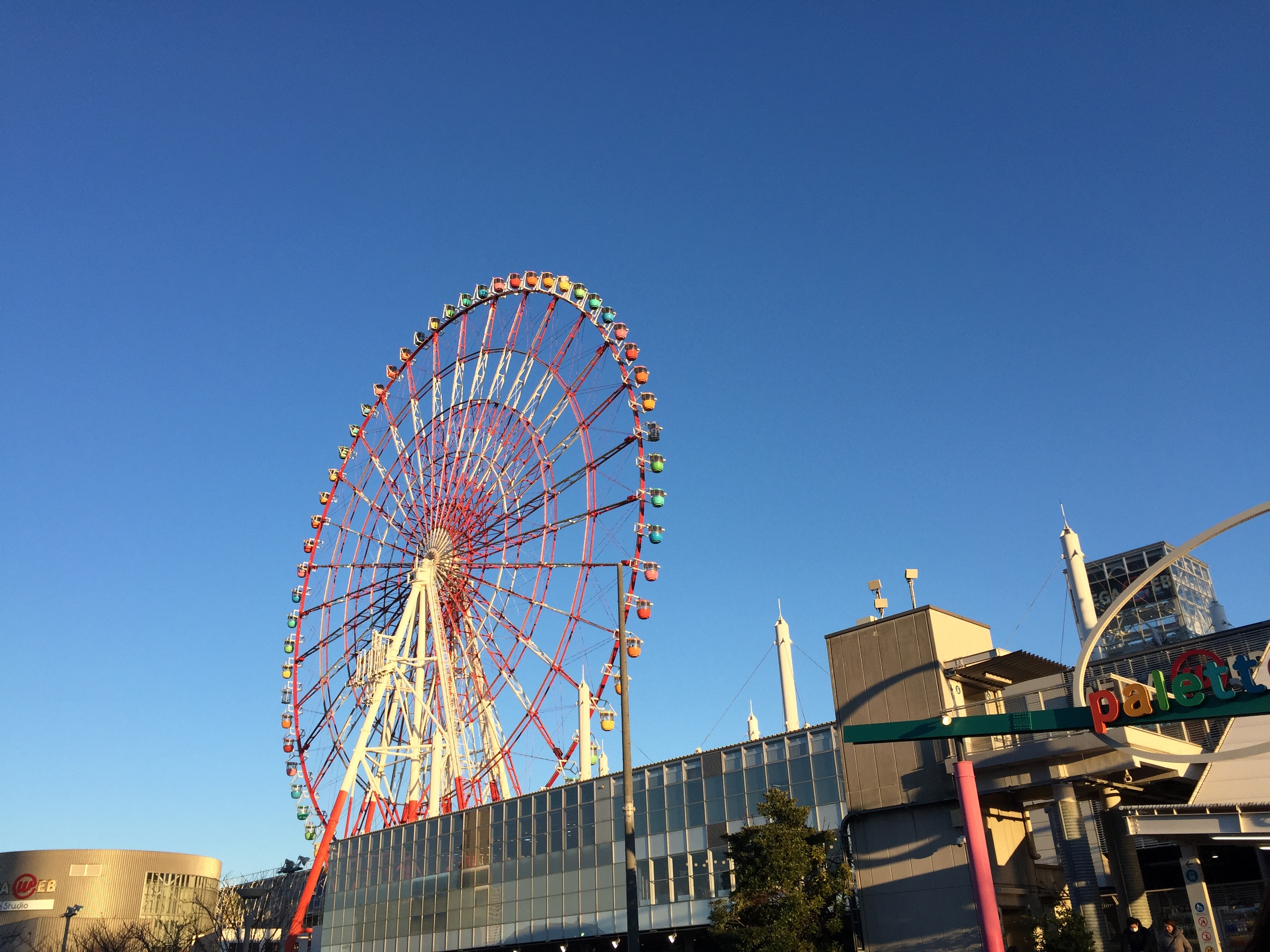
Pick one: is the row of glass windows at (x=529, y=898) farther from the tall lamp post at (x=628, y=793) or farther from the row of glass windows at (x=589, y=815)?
the tall lamp post at (x=628, y=793)

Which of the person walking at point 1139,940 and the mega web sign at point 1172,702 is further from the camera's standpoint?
the person walking at point 1139,940

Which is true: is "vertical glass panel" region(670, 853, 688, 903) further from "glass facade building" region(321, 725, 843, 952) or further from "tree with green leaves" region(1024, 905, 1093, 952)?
"tree with green leaves" region(1024, 905, 1093, 952)

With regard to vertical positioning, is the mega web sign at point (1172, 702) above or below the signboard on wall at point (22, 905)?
below

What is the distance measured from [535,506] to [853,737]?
22.6 metres

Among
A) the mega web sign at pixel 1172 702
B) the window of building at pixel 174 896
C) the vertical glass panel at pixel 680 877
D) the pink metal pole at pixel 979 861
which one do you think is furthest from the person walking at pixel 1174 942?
the window of building at pixel 174 896

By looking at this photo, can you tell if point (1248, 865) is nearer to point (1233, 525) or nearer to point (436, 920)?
point (1233, 525)

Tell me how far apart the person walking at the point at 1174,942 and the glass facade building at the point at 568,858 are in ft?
41.7

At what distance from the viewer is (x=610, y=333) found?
49562 mm

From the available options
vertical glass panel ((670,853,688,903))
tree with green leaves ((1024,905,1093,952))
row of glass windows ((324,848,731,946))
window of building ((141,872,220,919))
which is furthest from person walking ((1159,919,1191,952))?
window of building ((141,872,220,919))

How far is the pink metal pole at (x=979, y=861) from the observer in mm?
25938

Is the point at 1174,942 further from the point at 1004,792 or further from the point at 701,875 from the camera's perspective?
the point at 701,875

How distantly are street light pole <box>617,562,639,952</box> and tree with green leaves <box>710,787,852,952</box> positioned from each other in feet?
17.6

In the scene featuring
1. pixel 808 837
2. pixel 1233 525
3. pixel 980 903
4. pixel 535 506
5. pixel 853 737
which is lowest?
pixel 980 903

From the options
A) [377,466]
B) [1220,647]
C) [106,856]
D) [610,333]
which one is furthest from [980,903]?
[106,856]
